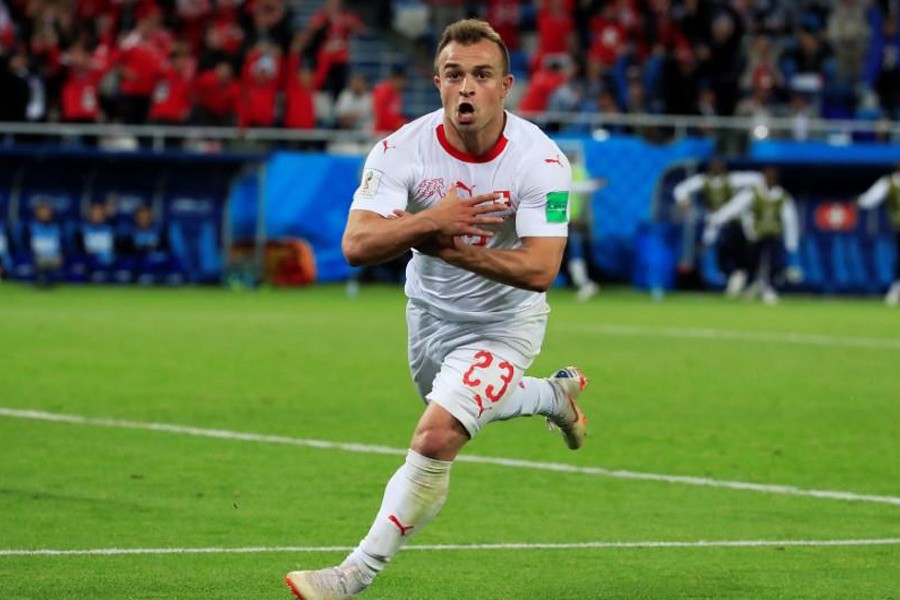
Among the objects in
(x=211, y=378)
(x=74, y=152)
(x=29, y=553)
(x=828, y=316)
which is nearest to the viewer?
(x=29, y=553)

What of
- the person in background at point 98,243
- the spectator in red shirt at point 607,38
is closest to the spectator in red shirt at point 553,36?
the spectator in red shirt at point 607,38

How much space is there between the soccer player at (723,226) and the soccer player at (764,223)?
0.39 ft

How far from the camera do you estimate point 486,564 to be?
8.02 meters

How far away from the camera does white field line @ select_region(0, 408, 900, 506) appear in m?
10.1

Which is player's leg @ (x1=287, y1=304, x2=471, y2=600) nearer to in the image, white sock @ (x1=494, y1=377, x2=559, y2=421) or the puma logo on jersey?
white sock @ (x1=494, y1=377, x2=559, y2=421)

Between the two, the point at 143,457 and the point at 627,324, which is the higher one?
the point at 143,457

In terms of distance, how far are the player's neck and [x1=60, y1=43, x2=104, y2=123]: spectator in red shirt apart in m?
21.5

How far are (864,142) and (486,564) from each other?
23.4 meters

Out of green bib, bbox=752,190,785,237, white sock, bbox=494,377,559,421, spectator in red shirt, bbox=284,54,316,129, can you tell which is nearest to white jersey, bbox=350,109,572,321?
white sock, bbox=494,377,559,421

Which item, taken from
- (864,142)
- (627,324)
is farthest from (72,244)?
(864,142)

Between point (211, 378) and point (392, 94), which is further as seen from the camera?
point (392, 94)

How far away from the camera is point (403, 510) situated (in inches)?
271

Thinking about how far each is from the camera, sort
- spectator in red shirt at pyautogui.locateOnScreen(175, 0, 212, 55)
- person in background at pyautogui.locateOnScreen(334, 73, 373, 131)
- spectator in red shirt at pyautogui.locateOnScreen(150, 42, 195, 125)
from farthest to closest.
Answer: spectator in red shirt at pyautogui.locateOnScreen(175, 0, 212, 55) → person in background at pyautogui.locateOnScreen(334, 73, 373, 131) → spectator in red shirt at pyautogui.locateOnScreen(150, 42, 195, 125)

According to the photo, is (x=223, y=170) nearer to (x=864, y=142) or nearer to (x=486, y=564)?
(x=864, y=142)
